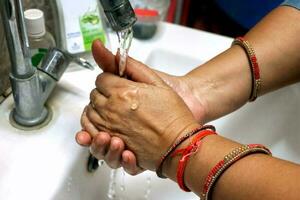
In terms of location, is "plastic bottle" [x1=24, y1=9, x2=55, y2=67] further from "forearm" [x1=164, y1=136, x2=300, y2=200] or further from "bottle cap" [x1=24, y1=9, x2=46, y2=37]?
"forearm" [x1=164, y1=136, x2=300, y2=200]

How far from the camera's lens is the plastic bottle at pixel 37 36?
546 millimetres

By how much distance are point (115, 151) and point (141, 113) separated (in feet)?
0.18

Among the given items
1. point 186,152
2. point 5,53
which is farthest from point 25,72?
point 186,152

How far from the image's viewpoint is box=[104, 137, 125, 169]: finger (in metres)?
0.52

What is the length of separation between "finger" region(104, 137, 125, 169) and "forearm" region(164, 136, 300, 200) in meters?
0.07

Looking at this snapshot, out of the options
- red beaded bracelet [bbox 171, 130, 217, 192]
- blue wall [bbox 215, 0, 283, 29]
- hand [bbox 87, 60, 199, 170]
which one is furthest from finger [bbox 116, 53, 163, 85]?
blue wall [bbox 215, 0, 283, 29]

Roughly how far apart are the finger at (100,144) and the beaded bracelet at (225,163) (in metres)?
0.13

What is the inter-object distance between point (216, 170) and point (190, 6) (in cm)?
87

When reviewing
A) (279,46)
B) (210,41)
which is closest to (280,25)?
(279,46)

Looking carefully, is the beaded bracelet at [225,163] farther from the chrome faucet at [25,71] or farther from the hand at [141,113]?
the chrome faucet at [25,71]

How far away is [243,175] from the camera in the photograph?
0.43 metres

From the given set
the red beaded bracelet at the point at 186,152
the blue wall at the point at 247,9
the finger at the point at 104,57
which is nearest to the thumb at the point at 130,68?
the finger at the point at 104,57

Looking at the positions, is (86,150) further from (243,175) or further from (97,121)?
(243,175)

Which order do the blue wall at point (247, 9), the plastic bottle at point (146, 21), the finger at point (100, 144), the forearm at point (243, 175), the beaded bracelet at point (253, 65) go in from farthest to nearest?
the blue wall at point (247, 9), the plastic bottle at point (146, 21), the beaded bracelet at point (253, 65), the finger at point (100, 144), the forearm at point (243, 175)
